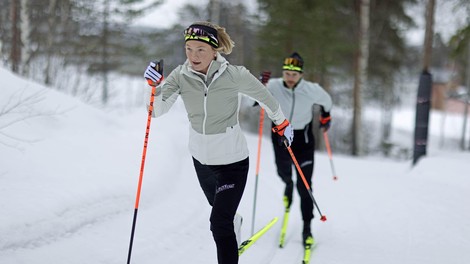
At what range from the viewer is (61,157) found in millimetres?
5148

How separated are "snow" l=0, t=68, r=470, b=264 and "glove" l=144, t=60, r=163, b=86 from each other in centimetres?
176

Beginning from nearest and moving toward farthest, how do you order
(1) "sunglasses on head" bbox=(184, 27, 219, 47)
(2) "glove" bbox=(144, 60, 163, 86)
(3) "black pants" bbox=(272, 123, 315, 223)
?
(1) "sunglasses on head" bbox=(184, 27, 219, 47)
(2) "glove" bbox=(144, 60, 163, 86)
(3) "black pants" bbox=(272, 123, 315, 223)

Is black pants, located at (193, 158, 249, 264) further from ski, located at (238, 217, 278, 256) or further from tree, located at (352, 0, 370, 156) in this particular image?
tree, located at (352, 0, 370, 156)

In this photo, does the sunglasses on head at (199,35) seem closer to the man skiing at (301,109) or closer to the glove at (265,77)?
the man skiing at (301,109)

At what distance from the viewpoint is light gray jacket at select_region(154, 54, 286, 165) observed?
286 cm

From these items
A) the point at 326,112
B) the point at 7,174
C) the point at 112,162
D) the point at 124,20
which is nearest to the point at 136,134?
the point at 112,162

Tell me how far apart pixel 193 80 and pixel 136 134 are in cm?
517

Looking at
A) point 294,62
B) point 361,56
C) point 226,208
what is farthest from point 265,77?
point 361,56

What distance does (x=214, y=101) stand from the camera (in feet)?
9.39

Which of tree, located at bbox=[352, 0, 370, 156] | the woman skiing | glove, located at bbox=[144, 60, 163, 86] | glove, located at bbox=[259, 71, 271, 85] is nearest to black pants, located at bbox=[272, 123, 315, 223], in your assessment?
glove, located at bbox=[259, 71, 271, 85]

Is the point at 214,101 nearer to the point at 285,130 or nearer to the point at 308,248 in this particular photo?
the point at 285,130

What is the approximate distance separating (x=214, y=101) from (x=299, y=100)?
72.9 inches

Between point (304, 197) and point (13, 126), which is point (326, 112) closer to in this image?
point (304, 197)

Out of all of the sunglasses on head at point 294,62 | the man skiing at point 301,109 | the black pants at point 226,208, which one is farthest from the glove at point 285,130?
the sunglasses on head at point 294,62
